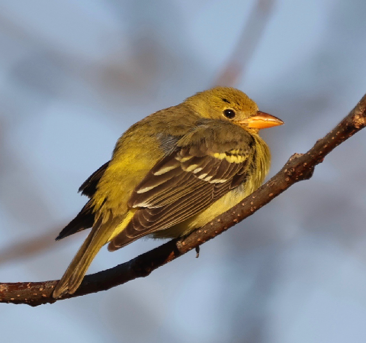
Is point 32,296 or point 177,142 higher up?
point 177,142

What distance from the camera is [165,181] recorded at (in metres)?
4.65

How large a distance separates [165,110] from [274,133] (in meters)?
1.17

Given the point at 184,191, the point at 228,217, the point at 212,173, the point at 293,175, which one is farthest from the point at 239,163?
the point at 293,175

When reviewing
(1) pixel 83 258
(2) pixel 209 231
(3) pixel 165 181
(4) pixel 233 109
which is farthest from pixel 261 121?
(1) pixel 83 258

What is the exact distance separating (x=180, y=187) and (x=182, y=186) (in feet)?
0.09

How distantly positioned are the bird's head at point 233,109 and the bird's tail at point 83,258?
224 centimetres

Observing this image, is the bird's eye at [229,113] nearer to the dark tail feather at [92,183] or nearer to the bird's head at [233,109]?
the bird's head at [233,109]

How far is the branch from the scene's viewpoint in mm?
2938

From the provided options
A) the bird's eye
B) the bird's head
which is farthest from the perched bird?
the bird's eye

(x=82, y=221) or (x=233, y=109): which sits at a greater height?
(x=233, y=109)

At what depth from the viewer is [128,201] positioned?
4461mm

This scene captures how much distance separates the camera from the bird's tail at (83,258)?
3.75m

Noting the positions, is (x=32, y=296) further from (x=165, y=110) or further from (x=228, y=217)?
(x=165, y=110)

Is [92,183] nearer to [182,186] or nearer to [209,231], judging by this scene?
[182,186]
